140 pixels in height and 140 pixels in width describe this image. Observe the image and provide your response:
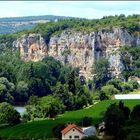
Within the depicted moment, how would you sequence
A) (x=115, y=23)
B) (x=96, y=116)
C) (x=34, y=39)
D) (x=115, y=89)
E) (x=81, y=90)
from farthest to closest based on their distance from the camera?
1. (x=34, y=39)
2. (x=115, y=23)
3. (x=115, y=89)
4. (x=81, y=90)
5. (x=96, y=116)

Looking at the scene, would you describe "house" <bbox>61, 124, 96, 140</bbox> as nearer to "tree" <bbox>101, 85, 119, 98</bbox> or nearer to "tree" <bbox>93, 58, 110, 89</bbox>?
"tree" <bbox>101, 85, 119, 98</bbox>

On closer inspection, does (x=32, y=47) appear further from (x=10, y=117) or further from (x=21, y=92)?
(x=10, y=117)

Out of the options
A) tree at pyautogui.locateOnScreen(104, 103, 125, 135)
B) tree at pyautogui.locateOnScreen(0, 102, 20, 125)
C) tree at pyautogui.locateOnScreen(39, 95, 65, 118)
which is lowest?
tree at pyautogui.locateOnScreen(39, 95, 65, 118)

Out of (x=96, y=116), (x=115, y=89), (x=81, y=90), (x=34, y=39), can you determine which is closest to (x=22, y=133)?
(x=96, y=116)

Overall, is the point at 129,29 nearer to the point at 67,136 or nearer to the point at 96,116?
the point at 96,116

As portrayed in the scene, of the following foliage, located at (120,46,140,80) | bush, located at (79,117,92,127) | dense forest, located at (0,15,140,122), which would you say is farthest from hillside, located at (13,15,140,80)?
bush, located at (79,117,92,127)

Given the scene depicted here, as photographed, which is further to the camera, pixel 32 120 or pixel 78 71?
pixel 78 71

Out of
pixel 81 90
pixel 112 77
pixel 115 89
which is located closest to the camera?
pixel 81 90

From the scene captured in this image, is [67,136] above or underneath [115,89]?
above

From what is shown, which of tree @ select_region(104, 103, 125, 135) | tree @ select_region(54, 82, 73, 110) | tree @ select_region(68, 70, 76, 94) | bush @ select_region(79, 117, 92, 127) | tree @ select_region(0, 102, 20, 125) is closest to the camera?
tree @ select_region(104, 103, 125, 135)
